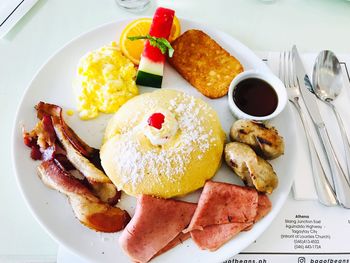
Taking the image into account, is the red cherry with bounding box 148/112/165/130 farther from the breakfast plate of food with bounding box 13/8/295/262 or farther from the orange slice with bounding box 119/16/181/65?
the orange slice with bounding box 119/16/181/65

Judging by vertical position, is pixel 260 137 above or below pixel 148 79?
below

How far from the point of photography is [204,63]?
6.70 ft

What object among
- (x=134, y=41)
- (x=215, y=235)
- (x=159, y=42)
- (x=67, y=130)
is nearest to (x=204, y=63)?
(x=159, y=42)

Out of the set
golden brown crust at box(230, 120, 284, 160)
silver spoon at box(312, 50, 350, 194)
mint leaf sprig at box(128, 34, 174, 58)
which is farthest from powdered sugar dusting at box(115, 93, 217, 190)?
silver spoon at box(312, 50, 350, 194)

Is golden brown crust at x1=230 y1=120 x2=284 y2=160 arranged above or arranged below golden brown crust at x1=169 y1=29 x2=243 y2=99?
below

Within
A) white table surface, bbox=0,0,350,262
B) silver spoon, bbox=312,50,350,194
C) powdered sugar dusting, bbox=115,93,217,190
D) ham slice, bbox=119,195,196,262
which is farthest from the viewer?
white table surface, bbox=0,0,350,262

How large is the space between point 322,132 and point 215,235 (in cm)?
71

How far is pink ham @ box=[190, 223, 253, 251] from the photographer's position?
164 centimetres

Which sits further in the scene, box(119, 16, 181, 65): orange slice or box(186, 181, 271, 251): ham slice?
box(119, 16, 181, 65): orange slice

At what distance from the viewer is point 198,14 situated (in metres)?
2.39

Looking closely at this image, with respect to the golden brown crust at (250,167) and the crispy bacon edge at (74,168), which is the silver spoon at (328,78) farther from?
the crispy bacon edge at (74,168)

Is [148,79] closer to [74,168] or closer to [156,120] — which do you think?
[156,120]

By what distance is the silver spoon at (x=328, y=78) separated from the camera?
2.03 meters

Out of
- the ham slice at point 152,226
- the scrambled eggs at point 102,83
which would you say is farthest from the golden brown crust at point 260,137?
the scrambled eggs at point 102,83
